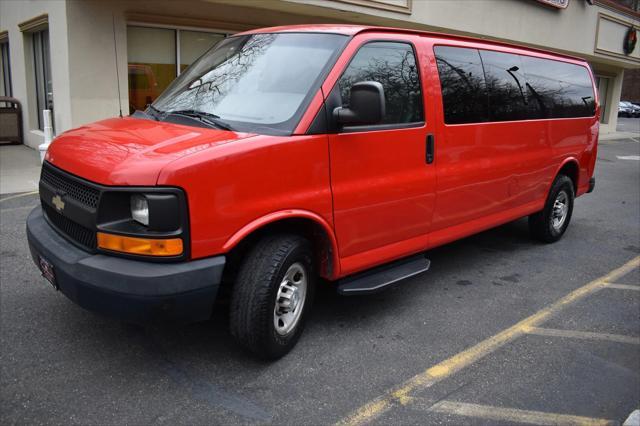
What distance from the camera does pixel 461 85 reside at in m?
4.72

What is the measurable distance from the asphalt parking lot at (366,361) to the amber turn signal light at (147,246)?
85cm

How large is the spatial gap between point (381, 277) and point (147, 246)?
1800mm

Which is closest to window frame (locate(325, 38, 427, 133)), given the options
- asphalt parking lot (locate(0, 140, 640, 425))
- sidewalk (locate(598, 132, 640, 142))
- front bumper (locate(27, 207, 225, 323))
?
front bumper (locate(27, 207, 225, 323))

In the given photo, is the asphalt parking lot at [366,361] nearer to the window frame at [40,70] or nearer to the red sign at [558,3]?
the window frame at [40,70]

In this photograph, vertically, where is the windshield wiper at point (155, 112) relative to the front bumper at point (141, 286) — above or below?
above

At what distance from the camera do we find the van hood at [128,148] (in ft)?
9.82

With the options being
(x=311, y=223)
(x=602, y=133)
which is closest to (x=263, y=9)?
(x=311, y=223)

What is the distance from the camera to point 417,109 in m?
4.29

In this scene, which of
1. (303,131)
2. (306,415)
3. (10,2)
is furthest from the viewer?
(10,2)

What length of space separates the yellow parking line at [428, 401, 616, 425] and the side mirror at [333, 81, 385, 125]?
1.75 metres

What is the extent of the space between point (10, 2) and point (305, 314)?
12970mm

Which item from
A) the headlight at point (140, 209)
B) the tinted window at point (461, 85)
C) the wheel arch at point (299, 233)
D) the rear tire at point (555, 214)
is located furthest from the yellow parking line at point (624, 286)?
the headlight at point (140, 209)

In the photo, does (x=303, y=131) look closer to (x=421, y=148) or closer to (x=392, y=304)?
(x=421, y=148)

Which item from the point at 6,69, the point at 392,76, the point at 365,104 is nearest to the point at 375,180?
the point at 365,104
